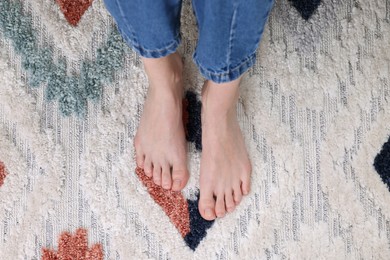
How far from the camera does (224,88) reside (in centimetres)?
65

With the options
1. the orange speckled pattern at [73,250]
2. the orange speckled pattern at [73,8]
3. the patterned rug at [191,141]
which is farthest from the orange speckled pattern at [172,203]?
the orange speckled pattern at [73,8]

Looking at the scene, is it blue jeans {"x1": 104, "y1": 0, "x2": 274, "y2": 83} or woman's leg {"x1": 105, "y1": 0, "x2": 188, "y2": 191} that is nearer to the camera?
blue jeans {"x1": 104, "y1": 0, "x2": 274, "y2": 83}

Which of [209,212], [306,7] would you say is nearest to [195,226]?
[209,212]

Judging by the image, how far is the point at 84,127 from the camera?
0.83 m

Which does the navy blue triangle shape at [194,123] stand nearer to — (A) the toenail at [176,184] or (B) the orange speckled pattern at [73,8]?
(A) the toenail at [176,184]

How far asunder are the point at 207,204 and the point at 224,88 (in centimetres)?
22

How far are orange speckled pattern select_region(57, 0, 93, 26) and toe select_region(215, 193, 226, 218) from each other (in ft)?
1.14

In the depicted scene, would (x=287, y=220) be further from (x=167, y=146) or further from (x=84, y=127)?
(x=84, y=127)

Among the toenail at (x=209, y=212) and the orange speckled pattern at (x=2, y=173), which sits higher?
the toenail at (x=209, y=212)

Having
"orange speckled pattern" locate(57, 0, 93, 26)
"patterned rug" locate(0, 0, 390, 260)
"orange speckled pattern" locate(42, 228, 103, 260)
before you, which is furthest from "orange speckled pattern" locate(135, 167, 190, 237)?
"orange speckled pattern" locate(57, 0, 93, 26)

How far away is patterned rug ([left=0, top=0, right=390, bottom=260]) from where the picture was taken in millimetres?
812

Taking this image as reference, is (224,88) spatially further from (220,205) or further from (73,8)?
(73,8)

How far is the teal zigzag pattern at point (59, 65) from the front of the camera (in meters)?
0.83

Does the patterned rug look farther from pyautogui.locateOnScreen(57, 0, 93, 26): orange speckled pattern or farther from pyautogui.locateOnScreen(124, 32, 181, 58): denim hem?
pyautogui.locateOnScreen(124, 32, 181, 58): denim hem
